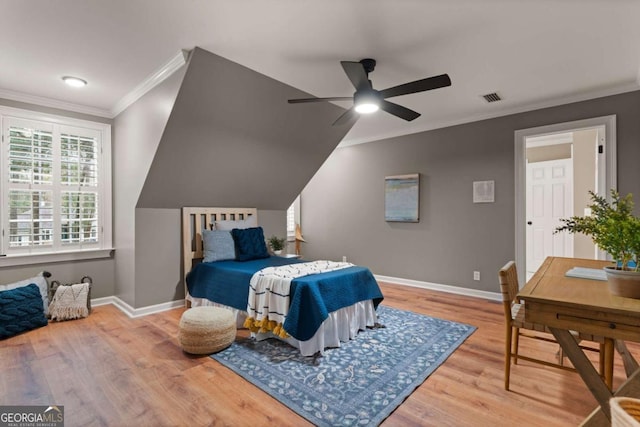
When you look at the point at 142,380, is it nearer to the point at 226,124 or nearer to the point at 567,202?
the point at 226,124

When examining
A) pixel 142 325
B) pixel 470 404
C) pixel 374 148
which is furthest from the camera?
pixel 374 148

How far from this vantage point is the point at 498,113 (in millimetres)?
4117

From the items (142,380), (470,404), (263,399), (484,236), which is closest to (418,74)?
(484,236)

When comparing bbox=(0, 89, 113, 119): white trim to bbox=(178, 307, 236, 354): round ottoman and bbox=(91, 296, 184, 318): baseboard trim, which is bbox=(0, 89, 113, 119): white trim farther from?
bbox=(178, 307, 236, 354): round ottoman

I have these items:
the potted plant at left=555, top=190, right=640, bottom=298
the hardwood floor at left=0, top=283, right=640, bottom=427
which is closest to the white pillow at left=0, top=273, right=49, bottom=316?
the hardwood floor at left=0, top=283, right=640, bottom=427

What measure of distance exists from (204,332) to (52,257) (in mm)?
2504

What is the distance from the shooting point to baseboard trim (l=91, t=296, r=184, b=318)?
3559 millimetres

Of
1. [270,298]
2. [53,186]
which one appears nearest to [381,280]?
[270,298]

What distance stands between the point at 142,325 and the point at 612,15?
4.77 m

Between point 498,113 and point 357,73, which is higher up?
point 498,113

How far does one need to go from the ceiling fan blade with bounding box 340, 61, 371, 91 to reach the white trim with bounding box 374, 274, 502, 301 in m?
3.27

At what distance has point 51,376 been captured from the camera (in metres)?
2.27

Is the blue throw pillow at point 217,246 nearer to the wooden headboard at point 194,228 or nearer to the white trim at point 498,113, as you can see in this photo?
the wooden headboard at point 194,228

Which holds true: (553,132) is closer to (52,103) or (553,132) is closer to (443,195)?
(443,195)
